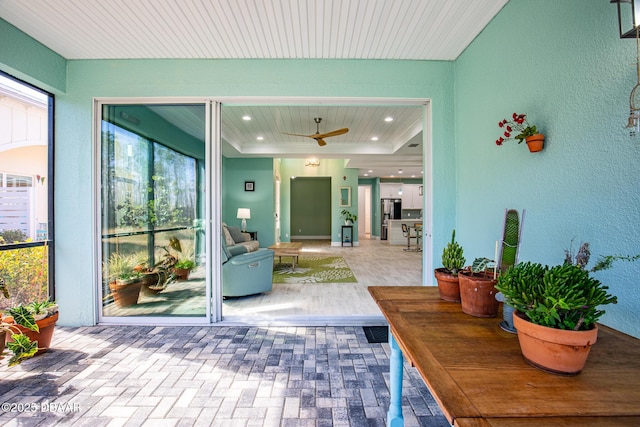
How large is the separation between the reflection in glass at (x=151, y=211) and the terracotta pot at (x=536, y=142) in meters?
2.78

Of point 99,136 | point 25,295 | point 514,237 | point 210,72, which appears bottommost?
point 25,295

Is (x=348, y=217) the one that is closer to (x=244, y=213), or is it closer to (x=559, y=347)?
(x=244, y=213)

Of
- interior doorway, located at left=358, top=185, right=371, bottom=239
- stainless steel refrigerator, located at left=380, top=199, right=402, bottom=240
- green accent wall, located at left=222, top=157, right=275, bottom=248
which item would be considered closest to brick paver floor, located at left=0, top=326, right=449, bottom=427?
green accent wall, located at left=222, top=157, right=275, bottom=248

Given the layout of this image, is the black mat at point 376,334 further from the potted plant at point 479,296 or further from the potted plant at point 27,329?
the potted plant at point 27,329

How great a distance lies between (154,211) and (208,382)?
1854 millimetres

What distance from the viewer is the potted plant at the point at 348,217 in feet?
33.1

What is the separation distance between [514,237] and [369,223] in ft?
37.8

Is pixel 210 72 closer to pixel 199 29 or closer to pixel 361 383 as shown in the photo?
pixel 199 29

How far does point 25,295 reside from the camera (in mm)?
2684

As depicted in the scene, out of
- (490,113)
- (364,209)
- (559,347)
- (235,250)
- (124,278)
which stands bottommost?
(124,278)

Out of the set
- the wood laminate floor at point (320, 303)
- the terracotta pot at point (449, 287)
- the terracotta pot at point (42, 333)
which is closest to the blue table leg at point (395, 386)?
the terracotta pot at point (449, 287)

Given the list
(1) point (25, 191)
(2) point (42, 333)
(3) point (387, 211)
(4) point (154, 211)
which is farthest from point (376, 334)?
(3) point (387, 211)

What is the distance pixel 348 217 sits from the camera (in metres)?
10.1

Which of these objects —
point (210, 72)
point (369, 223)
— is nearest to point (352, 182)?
point (369, 223)
